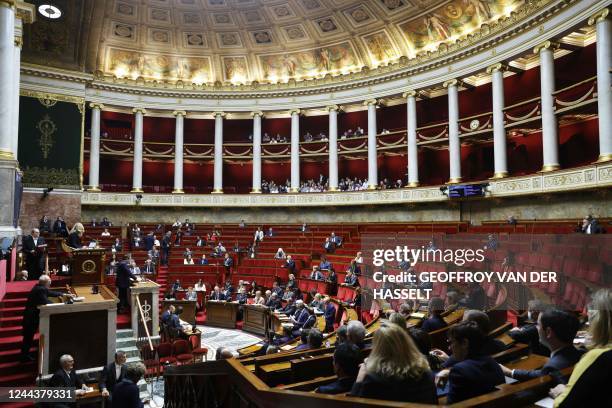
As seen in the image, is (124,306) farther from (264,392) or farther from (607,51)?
(607,51)

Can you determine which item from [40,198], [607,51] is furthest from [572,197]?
[40,198]

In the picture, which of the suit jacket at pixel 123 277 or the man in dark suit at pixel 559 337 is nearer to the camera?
the man in dark suit at pixel 559 337

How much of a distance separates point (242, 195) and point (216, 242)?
512cm

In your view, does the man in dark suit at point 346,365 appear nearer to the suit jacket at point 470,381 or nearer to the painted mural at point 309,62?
the suit jacket at point 470,381

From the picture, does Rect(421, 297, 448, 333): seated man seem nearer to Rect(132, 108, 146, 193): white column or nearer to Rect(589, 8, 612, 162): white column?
Rect(589, 8, 612, 162): white column

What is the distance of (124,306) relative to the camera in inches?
432

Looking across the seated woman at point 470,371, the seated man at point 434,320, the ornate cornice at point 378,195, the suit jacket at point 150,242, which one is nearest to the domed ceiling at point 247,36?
the ornate cornice at point 378,195

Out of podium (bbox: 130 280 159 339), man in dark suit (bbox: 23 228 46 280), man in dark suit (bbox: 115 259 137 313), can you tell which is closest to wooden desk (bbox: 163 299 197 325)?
man in dark suit (bbox: 115 259 137 313)

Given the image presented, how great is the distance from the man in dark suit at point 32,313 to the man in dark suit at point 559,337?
795 centimetres

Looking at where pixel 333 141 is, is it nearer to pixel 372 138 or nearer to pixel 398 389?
pixel 372 138

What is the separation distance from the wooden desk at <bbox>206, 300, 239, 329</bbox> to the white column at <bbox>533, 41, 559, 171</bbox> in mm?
12826

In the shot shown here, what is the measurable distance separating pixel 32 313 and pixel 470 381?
777 centimetres

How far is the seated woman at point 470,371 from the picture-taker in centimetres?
248

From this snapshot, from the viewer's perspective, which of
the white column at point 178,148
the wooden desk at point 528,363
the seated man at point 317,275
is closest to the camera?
the wooden desk at point 528,363
